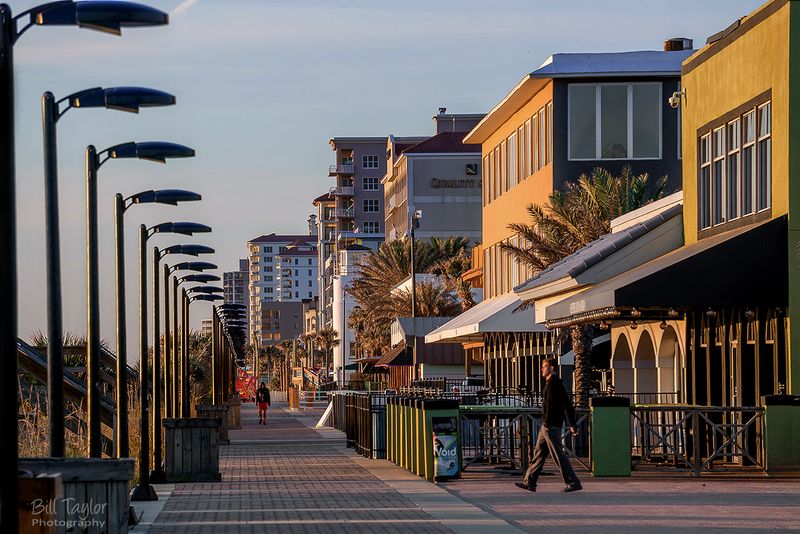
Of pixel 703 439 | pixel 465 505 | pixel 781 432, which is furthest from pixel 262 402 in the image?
pixel 465 505

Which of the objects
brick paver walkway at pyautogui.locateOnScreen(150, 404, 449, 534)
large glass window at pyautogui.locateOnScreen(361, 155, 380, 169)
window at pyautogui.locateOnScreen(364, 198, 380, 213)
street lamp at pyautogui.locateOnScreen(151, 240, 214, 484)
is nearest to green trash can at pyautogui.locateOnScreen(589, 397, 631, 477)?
brick paver walkway at pyautogui.locateOnScreen(150, 404, 449, 534)

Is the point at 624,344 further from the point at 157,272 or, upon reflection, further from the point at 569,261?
the point at 157,272

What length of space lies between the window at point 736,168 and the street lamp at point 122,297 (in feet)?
30.0

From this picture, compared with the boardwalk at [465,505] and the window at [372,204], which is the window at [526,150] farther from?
the window at [372,204]

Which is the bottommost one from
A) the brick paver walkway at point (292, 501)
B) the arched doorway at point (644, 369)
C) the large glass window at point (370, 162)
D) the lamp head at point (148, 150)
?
the brick paver walkway at point (292, 501)

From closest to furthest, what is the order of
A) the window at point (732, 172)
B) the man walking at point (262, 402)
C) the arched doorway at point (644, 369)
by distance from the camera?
the window at point (732, 172) → the arched doorway at point (644, 369) → the man walking at point (262, 402)

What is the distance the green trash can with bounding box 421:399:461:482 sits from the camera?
2291cm

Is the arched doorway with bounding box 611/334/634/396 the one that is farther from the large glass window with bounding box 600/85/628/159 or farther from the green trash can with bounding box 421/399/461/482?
the green trash can with bounding box 421/399/461/482

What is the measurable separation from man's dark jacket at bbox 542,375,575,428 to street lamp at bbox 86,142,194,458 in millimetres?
5520

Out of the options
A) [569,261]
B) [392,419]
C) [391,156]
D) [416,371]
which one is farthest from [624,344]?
[391,156]

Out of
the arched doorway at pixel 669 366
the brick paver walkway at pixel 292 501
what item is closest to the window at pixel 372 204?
the arched doorway at pixel 669 366

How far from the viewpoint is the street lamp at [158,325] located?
2530cm

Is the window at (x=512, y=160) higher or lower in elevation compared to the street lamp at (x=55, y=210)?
higher

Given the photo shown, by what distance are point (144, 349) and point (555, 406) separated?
7.67 m
